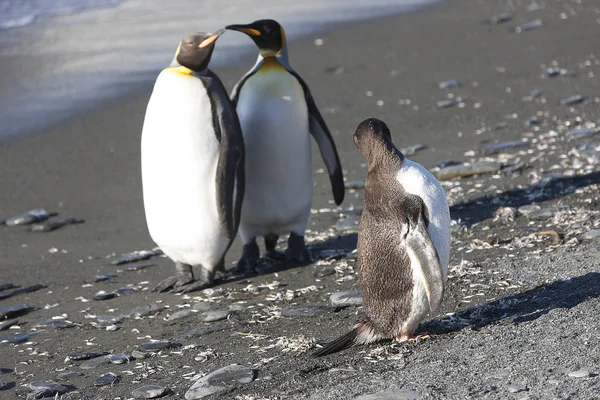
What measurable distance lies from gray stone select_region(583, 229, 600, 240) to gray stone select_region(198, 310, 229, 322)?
2036 mm

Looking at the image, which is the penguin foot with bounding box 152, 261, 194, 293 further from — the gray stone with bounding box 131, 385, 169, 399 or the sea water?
the sea water

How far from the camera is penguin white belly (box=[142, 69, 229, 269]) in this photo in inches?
245

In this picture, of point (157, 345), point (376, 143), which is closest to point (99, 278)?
point (157, 345)

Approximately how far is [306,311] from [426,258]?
1131 millimetres

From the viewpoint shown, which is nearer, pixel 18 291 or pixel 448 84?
pixel 18 291

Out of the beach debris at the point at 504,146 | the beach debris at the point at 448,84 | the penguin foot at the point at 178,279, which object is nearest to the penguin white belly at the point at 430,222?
the penguin foot at the point at 178,279

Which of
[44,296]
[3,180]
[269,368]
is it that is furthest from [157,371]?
[3,180]

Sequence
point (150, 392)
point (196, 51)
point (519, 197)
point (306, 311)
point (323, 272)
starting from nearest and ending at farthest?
point (150, 392) < point (306, 311) < point (323, 272) < point (196, 51) < point (519, 197)

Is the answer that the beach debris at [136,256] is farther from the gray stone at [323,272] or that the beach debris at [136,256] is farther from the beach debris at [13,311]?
the gray stone at [323,272]

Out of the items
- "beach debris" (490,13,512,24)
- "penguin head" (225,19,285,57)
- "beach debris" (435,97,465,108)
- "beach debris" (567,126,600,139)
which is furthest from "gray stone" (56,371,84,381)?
"beach debris" (490,13,512,24)

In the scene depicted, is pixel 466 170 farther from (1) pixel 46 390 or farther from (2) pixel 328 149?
(1) pixel 46 390

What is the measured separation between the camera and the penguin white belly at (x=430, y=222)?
14.3ft

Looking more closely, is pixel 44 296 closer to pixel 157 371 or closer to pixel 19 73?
pixel 157 371

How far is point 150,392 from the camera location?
4406 mm
